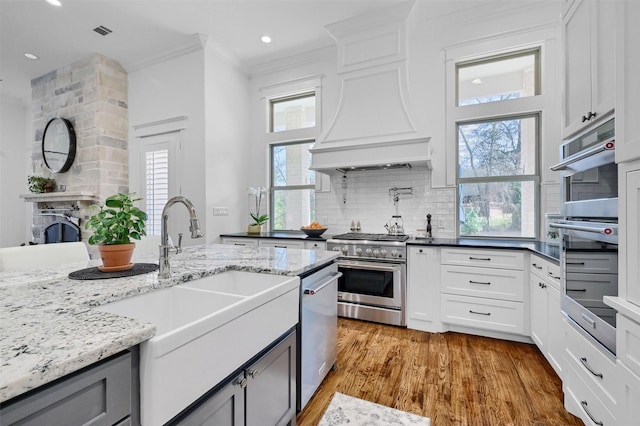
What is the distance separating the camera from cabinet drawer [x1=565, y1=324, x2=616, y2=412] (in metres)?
1.32

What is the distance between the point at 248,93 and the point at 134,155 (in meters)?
2.02

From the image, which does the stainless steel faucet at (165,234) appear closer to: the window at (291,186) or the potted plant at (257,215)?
the potted plant at (257,215)

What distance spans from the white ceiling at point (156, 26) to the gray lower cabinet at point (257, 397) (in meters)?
3.49

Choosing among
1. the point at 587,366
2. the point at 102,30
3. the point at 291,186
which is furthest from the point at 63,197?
the point at 587,366

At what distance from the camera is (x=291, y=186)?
445 centimetres

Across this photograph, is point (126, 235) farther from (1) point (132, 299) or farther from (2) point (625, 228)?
(2) point (625, 228)

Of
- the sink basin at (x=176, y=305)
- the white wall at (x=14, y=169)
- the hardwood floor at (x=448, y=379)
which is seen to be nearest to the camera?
the sink basin at (x=176, y=305)

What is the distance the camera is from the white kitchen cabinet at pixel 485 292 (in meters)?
2.62

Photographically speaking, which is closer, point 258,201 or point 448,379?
point 448,379

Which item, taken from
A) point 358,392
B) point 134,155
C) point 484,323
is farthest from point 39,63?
point 484,323

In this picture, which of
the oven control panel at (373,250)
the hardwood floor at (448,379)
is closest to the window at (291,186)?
the oven control panel at (373,250)

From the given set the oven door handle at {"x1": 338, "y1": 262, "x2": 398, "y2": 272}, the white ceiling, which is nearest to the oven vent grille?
the white ceiling

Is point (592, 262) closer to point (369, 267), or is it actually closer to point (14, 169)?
point (369, 267)

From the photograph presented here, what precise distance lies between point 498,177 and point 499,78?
46.0 inches
